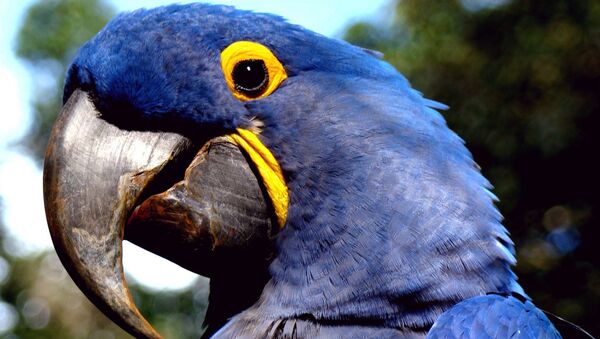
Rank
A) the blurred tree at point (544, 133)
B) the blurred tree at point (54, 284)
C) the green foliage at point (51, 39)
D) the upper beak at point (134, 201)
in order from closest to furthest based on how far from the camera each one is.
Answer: the upper beak at point (134, 201) < the blurred tree at point (544, 133) < the blurred tree at point (54, 284) < the green foliage at point (51, 39)

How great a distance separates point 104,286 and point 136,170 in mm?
259

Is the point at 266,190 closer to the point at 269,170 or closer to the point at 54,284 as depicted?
the point at 269,170

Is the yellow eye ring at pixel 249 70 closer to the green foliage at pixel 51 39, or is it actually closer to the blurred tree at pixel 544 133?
the blurred tree at pixel 544 133

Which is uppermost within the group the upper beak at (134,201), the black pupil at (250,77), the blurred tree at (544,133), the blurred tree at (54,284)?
the black pupil at (250,77)

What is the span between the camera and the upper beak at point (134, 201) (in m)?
1.43

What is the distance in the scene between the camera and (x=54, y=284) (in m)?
13.0

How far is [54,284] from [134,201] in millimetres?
12497

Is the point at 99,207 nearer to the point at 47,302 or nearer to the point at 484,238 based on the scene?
the point at 484,238

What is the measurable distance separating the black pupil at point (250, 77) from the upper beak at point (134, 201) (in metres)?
0.14

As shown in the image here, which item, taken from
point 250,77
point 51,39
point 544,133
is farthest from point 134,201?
point 51,39

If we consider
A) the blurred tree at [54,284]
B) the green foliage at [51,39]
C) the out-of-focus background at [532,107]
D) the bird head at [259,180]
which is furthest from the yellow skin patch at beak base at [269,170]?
the green foliage at [51,39]

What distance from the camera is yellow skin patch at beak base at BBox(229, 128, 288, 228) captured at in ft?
5.20

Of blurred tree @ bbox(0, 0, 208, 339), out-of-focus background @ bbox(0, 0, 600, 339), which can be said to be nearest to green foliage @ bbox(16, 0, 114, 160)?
blurred tree @ bbox(0, 0, 208, 339)

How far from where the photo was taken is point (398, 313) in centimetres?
150
